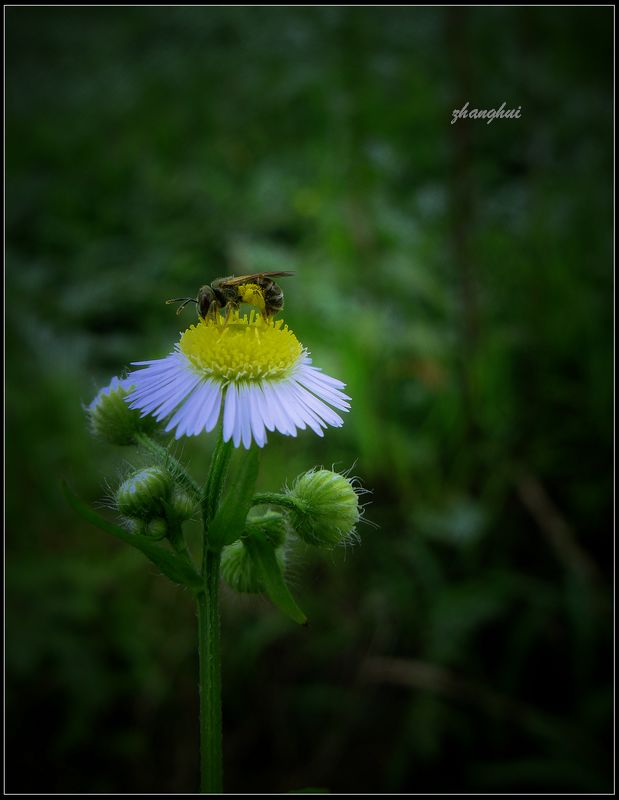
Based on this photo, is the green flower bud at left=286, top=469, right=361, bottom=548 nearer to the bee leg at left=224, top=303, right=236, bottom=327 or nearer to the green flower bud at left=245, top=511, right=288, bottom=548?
the green flower bud at left=245, top=511, right=288, bottom=548

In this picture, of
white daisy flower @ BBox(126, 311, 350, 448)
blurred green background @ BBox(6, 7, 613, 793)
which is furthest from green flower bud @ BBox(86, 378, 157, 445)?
blurred green background @ BBox(6, 7, 613, 793)

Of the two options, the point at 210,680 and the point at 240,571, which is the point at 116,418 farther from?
the point at 210,680

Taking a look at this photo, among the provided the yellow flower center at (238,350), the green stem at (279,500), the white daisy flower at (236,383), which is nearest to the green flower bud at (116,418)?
the white daisy flower at (236,383)

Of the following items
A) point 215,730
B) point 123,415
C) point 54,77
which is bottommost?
point 215,730

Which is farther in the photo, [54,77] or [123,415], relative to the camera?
[54,77]

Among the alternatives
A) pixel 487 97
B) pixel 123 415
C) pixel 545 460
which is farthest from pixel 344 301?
pixel 123 415

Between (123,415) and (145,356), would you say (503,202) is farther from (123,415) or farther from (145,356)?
(123,415)

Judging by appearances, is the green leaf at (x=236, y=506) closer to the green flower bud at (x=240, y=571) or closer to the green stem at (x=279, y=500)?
the green stem at (x=279, y=500)
